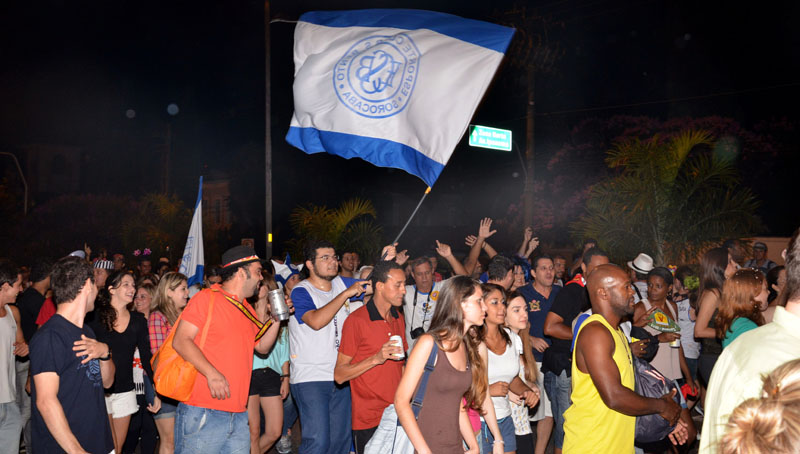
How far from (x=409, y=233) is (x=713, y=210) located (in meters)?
19.6

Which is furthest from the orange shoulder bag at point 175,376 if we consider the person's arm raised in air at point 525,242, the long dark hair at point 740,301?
the person's arm raised in air at point 525,242

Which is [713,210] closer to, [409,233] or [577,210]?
[577,210]

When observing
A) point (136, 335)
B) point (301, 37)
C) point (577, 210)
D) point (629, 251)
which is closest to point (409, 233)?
point (577, 210)

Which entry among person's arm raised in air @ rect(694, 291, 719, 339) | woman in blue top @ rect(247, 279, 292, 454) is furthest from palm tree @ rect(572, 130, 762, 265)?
woman in blue top @ rect(247, 279, 292, 454)

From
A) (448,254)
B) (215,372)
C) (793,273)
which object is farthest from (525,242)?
(793,273)

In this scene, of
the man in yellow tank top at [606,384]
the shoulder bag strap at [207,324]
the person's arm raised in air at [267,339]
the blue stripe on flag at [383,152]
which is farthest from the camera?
the blue stripe on flag at [383,152]

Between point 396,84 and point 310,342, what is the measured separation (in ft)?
10.4

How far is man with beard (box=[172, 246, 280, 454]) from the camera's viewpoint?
4.87m

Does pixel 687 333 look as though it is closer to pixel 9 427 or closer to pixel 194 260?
pixel 194 260

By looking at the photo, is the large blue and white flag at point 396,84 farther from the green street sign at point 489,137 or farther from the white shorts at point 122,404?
the green street sign at point 489,137

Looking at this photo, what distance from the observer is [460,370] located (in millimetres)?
4484

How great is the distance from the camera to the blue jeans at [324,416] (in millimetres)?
6289

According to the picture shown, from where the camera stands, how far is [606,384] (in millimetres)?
4117

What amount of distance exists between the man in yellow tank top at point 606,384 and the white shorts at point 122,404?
4417mm
